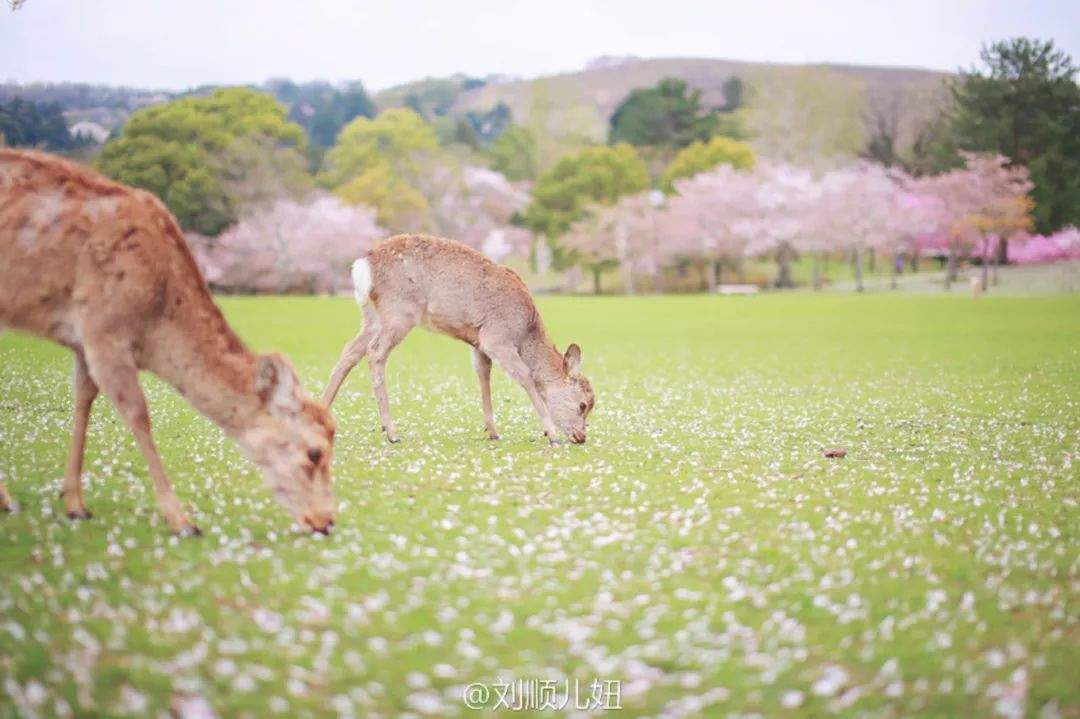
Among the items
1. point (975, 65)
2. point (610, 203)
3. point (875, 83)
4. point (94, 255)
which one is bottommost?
point (94, 255)

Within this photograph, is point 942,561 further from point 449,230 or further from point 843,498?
point 449,230

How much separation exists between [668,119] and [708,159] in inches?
753

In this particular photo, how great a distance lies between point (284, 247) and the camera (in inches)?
2788

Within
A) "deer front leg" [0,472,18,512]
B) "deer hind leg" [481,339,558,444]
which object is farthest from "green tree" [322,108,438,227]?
"deer front leg" [0,472,18,512]

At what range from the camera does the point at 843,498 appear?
904 centimetres

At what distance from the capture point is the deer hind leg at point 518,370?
474 inches

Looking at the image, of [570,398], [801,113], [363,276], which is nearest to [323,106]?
[801,113]

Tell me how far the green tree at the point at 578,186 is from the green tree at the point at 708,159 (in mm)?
3590

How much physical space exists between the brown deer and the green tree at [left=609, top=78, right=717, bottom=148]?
95585 mm

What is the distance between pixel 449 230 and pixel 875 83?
101 m

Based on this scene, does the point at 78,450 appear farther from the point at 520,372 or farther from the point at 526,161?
the point at 526,161

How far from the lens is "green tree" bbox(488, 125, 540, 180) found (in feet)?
355

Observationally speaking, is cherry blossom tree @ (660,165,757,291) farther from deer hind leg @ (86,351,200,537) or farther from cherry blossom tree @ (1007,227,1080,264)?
deer hind leg @ (86,351,200,537)

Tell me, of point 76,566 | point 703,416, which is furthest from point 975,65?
point 76,566
